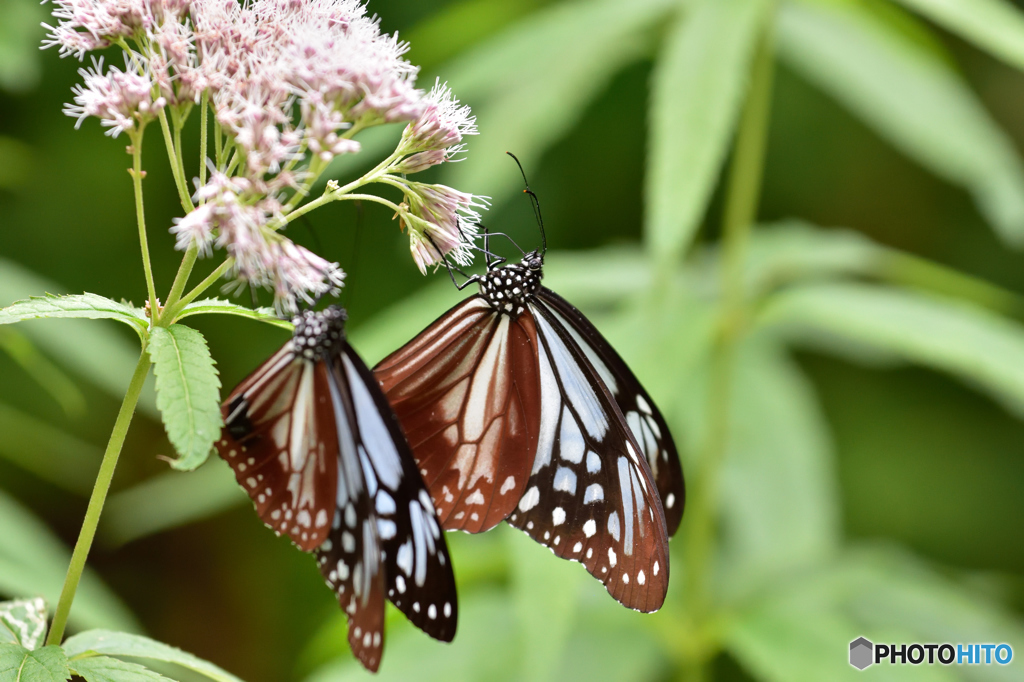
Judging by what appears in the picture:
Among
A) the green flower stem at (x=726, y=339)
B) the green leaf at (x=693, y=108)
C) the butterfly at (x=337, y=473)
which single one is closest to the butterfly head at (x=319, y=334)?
the butterfly at (x=337, y=473)

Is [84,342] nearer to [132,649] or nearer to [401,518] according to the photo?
[132,649]

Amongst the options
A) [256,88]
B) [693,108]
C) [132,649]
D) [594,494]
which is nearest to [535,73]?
[693,108]

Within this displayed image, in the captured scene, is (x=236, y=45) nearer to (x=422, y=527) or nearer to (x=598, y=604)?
(x=422, y=527)

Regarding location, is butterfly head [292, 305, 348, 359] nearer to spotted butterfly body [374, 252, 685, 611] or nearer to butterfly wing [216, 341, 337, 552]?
butterfly wing [216, 341, 337, 552]

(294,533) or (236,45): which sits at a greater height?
(236,45)

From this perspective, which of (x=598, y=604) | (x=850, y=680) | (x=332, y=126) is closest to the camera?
(x=332, y=126)

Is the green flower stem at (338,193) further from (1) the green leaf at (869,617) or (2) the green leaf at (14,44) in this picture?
(1) the green leaf at (869,617)

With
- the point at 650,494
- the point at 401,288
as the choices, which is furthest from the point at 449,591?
the point at 401,288
